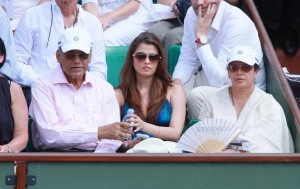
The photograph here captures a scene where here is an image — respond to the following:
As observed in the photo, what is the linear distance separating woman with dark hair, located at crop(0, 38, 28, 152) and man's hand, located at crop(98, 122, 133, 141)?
1.70 feet

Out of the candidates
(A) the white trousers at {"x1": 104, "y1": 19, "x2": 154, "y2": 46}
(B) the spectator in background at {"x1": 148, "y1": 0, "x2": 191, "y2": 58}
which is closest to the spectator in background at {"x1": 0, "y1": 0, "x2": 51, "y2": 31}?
(A) the white trousers at {"x1": 104, "y1": 19, "x2": 154, "y2": 46}

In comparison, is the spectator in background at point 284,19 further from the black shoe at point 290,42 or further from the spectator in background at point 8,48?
the spectator in background at point 8,48

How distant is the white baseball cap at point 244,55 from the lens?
739 cm

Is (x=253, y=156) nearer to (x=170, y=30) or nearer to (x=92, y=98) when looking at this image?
(x=92, y=98)

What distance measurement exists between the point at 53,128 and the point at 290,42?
3.30 m

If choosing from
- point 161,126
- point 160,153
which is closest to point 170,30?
point 161,126

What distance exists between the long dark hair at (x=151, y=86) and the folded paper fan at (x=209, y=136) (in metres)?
0.65

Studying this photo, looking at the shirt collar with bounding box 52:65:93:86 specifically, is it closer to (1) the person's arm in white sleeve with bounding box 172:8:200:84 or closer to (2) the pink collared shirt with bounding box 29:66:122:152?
(2) the pink collared shirt with bounding box 29:66:122:152

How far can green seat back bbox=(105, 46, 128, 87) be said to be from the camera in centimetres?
880

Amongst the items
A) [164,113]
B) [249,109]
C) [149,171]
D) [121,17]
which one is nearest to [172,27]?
[121,17]

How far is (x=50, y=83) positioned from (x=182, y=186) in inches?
50.7

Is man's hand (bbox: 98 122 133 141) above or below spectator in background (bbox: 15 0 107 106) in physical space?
below

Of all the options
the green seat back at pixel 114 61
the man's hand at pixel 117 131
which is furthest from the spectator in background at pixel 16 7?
the man's hand at pixel 117 131

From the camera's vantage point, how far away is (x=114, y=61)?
884 cm
